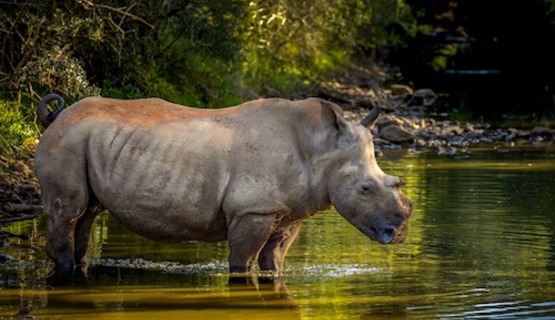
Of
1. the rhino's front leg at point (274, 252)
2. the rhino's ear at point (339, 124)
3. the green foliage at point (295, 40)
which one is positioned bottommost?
the green foliage at point (295, 40)

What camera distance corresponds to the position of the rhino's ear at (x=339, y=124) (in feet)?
38.8

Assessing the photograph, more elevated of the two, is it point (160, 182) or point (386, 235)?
point (160, 182)

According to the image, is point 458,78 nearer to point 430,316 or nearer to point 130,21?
point 130,21

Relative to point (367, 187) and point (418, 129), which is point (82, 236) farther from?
point (418, 129)

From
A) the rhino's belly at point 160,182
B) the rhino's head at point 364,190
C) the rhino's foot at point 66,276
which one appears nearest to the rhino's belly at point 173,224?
the rhino's belly at point 160,182

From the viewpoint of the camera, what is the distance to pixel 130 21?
79.6 feet

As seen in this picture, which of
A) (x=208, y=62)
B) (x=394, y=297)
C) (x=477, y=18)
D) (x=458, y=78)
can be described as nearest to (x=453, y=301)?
(x=394, y=297)

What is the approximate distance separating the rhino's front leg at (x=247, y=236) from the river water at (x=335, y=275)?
27 cm

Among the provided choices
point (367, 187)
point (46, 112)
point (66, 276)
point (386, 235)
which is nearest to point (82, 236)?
point (66, 276)

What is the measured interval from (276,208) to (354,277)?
99 centimetres

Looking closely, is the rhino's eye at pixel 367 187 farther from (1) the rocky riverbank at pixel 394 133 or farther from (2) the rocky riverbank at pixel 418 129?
(2) the rocky riverbank at pixel 418 129

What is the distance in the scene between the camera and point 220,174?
11.9 metres

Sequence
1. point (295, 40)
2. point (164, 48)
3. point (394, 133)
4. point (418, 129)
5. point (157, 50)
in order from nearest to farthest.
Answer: point (157, 50), point (164, 48), point (394, 133), point (418, 129), point (295, 40)

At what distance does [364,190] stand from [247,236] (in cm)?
107
